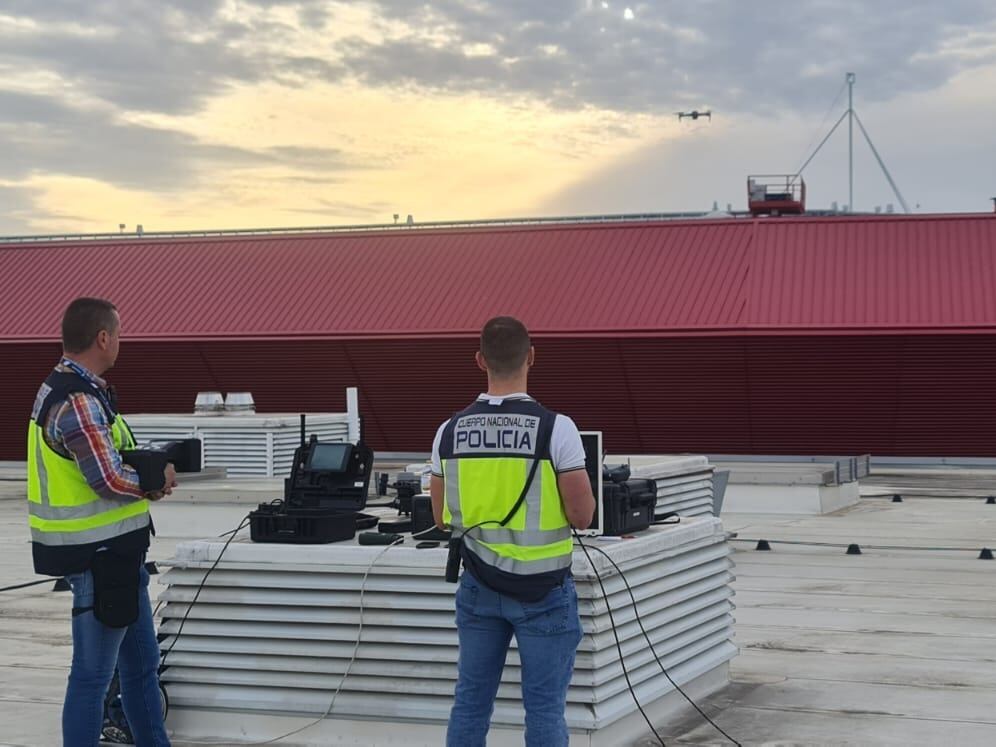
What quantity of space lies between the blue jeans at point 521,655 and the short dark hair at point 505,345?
933mm

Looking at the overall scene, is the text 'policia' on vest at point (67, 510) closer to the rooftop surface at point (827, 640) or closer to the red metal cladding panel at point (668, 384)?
the rooftop surface at point (827, 640)

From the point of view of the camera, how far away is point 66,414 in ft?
21.6

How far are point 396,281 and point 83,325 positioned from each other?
33.2m

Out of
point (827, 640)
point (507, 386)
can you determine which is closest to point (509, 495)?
point (507, 386)

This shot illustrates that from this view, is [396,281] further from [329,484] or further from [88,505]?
[88,505]

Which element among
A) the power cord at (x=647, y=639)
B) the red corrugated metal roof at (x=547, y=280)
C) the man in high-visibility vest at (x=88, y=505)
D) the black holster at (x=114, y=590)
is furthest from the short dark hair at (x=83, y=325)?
the red corrugated metal roof at (x=547, y=280)

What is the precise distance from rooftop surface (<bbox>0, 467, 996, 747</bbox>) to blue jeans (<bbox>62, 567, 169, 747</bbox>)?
1.67m

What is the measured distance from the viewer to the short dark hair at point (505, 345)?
19.4 ft

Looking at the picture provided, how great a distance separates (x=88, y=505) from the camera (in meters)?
6.66

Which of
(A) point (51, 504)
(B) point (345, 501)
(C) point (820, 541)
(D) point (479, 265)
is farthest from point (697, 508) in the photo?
(D) point (479, 265)

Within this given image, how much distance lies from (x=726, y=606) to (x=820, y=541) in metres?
10.8

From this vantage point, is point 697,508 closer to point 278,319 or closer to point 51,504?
point 51,504

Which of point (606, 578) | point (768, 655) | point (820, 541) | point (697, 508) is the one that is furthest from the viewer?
point (820, 541)

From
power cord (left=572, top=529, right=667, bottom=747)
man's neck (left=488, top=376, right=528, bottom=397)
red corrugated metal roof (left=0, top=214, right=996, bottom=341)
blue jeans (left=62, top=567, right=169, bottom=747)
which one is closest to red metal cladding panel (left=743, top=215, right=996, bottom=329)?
red corrugated metal roof (left=0, top=214, right=996, bottom=341)
